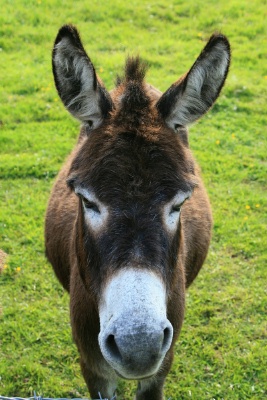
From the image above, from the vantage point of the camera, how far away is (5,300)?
5766mm

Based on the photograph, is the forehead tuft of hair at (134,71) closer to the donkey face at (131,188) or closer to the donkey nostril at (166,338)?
the donkey face at (131,188)

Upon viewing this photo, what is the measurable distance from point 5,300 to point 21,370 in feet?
3.08

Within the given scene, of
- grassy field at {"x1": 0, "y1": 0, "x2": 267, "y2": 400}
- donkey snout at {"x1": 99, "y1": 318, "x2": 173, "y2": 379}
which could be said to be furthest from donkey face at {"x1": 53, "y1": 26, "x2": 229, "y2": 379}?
grassy field at {"x1": 0, "y1": 0, "x2": 267, "y2": 400}

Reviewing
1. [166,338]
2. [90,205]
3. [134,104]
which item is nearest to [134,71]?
[134,104]

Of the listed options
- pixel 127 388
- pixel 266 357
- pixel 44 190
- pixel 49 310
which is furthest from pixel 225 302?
pixel 44 190

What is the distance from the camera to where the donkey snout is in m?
2.47

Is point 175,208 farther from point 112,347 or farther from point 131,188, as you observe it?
point 112,347

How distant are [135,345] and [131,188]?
0.82 metres

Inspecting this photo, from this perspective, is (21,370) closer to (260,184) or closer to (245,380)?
(245,380)

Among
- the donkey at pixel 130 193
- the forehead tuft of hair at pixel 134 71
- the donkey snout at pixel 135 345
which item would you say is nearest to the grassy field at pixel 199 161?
the donkey at pixel 130 193

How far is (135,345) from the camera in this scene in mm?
2482

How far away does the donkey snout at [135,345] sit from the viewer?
2.47m

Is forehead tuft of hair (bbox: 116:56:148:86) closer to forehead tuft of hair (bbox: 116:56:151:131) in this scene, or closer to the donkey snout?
forehead tuft of hair (bbox: 116:56:151:131)

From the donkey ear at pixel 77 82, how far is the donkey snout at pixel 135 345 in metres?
1.33
